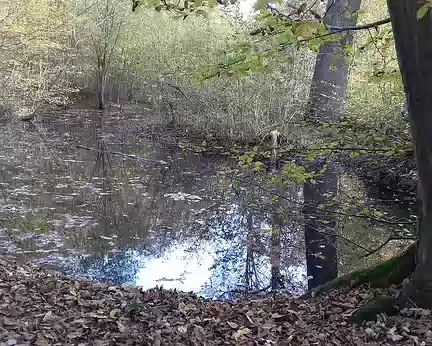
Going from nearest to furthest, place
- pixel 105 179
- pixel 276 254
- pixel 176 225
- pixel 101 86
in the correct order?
1. pixel 276 254
2. pixel 176 225
3. pixel 105 179
4. pixel 101 86

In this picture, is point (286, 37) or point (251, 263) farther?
point (251, 263)

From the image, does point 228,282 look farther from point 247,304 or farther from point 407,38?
point 407,38

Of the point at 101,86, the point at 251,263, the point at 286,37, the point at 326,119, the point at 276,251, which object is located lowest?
the point at 251,263

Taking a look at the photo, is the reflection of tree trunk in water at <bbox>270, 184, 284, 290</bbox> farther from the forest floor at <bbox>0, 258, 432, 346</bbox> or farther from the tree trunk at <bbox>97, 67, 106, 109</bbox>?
the tree trunk at <bbox>97, 67, 106, 109</bbox>

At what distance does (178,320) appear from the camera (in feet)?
13.3

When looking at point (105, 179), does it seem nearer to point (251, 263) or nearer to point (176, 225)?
point (176, 225)

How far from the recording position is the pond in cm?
718

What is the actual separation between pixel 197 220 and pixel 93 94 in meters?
24.6

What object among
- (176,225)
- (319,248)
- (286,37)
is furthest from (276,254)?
(286,37)

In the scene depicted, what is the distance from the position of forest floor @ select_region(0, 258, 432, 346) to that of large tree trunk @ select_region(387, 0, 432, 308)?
1.31 ft

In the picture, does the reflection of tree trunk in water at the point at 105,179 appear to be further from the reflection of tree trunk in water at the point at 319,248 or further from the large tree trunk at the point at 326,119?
the large tree trunk at the point at 326,119

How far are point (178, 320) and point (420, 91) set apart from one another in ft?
8.30

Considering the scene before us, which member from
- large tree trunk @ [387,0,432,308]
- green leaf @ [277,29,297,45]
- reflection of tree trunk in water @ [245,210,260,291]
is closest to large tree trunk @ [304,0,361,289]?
reflection of tree trunk in water @ [245,210,260,291]

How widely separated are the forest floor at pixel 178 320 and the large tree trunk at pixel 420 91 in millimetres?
400
